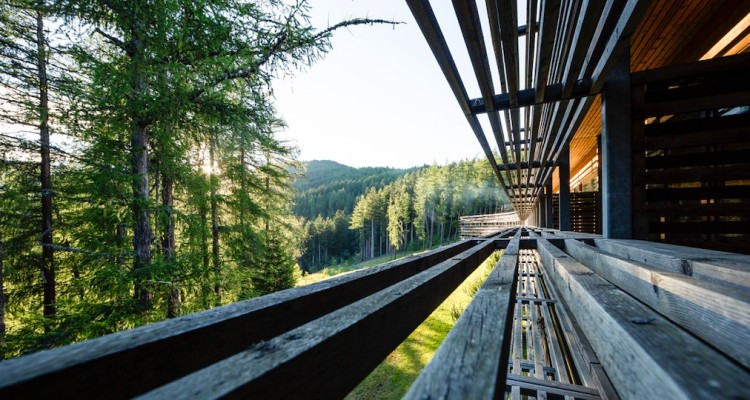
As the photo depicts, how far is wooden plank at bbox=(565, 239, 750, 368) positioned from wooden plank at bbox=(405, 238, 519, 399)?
1.57 feet

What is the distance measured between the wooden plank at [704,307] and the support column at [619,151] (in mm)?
2202

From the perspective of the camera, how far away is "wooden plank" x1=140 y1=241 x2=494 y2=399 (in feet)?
1.46

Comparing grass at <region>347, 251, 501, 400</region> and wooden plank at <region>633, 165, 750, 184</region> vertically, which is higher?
wooden plank at <region>633, 165, 750, 184</region>

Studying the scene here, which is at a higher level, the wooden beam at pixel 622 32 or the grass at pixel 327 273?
the wooden beam at pixel 622 32

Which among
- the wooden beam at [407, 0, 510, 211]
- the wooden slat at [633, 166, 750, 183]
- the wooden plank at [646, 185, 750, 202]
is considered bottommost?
the wooden plank at [646, 185, 750, 202]

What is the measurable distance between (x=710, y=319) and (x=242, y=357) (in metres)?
1.21

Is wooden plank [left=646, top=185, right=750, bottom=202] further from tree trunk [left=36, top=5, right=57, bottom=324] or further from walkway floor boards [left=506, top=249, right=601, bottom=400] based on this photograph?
tree trunk [left=36, top=5, right=57, bottom=324]

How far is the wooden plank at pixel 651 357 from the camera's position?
462 millimetres

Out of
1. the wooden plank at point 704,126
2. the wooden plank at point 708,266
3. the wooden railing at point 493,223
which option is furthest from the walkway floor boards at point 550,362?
the wooden railing at point 493,223

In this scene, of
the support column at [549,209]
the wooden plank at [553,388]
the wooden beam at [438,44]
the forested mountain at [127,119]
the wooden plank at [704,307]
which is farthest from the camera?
the support column at [549,209]

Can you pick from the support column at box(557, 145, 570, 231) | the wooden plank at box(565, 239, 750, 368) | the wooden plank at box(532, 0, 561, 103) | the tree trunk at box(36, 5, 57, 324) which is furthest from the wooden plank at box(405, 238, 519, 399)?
the tree trunk at box(36, 5, 57, 324)

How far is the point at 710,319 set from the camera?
744 millimetres

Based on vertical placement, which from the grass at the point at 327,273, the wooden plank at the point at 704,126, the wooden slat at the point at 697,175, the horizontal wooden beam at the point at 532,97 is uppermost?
the horizontal wooden beam at the point at 532,97

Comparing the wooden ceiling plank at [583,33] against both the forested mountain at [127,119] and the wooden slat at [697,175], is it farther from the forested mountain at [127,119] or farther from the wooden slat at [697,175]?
the forested mountain at [127,119]
